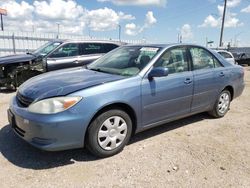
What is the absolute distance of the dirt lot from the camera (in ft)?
10.4

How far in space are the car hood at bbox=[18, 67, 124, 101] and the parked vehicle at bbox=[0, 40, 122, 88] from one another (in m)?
4.34

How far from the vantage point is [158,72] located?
3924 mm

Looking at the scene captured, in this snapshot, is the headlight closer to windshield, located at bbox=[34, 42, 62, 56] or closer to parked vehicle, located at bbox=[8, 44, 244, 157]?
parked vehicle, located at bbox=[8, 44, 244, 157]

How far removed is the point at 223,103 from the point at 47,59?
5.31 metres

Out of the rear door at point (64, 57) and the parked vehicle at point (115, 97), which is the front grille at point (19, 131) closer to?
the parked vehicle at point (115, 97)

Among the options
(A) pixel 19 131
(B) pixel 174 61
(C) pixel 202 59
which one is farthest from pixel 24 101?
(C) pixel 202 59

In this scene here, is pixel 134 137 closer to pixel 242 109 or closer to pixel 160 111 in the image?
pixel 160 111

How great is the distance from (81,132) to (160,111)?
1380mm

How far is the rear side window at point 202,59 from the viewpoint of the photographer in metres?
4.89

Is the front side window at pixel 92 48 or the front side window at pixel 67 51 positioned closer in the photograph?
the front side window at pixel 67 51

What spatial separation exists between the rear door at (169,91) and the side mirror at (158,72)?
0.08 metres

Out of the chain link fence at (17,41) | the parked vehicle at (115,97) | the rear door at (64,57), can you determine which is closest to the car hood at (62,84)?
the parked vehicle at (115,97)

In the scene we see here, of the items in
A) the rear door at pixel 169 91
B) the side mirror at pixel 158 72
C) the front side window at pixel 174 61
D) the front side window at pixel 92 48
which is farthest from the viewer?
the front side window at pixel 92 48

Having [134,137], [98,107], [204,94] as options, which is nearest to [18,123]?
[98,107]
